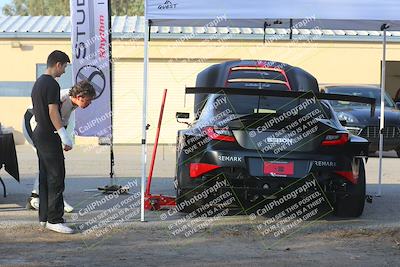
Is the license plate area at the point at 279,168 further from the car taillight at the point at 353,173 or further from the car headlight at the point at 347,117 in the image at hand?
the car headlight at the point at 347,117

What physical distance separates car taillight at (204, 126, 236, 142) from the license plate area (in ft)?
1.47

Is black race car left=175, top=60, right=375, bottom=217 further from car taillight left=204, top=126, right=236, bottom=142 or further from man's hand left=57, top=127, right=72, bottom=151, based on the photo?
man's hand left=57, top=127, right=72, bottom=151

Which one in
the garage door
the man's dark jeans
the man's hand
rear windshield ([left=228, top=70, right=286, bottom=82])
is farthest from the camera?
the garage door

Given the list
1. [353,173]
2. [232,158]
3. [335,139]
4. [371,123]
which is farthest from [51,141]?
[371,123]

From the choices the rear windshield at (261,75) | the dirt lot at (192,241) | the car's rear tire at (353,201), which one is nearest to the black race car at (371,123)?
the rear windshield at (261,75)

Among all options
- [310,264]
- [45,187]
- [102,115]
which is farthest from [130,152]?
[310,264]

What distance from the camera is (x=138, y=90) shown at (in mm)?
19938

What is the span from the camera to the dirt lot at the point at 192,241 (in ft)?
18.0

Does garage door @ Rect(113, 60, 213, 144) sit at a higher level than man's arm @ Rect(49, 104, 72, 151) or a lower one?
lower

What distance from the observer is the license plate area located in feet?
21.4

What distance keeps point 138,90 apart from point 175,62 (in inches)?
58.3

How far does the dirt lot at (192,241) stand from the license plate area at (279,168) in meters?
0.64

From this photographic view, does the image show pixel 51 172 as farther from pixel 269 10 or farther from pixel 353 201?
pixel 353 201

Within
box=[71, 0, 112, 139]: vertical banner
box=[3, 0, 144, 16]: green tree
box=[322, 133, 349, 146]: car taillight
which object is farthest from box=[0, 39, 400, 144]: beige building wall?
box=[3, 0, 144, 16]: green tree
